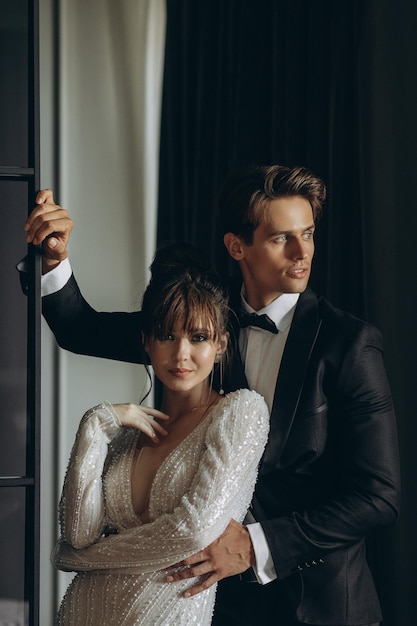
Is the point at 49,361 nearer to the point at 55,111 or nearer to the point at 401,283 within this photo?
the point at 55,111

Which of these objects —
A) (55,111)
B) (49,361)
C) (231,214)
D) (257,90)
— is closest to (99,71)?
A: (55,111)

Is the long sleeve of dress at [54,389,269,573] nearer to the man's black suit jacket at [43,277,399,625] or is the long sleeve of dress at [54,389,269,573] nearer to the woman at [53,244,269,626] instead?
the woman at [53,244,269,626]

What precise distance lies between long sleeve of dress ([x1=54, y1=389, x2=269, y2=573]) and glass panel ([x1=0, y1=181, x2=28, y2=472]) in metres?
1.09

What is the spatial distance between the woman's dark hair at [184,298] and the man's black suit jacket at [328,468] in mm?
188

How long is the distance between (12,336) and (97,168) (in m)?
0.62

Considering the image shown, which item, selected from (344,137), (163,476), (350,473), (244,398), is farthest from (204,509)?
(344,137)

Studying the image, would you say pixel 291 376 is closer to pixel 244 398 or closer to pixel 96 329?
pixel 244 398

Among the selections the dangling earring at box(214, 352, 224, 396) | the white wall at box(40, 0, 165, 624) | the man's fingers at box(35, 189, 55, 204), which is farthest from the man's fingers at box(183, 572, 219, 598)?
the white wall at box(40, 0, 165, 624)

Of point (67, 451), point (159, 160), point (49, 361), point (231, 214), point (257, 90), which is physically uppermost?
point (257, 90)

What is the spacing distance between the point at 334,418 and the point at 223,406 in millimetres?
265

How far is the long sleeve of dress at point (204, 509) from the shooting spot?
4.93ft

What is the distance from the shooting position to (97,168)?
285cm

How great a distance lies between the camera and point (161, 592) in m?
1.52

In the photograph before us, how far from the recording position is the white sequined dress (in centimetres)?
151
